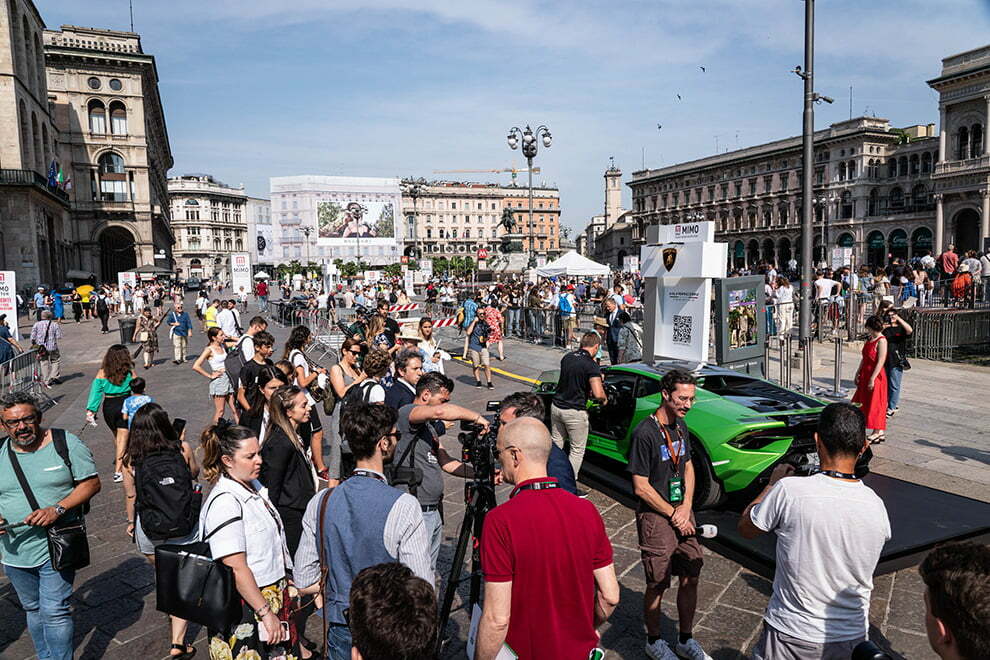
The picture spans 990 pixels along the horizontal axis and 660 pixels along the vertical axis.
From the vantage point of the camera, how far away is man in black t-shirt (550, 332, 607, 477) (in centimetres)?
578

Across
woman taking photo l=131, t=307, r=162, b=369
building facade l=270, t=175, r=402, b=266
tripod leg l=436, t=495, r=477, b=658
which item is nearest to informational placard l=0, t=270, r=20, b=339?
woman taking photo l=131, t=307, r=162, b=369

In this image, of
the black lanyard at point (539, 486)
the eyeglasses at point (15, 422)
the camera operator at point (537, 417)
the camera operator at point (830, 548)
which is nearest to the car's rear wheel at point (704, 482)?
the camera operator at point (537, 417)

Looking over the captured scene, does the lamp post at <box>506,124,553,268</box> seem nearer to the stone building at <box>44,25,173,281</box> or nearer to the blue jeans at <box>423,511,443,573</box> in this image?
the blue jeans at <box>423,511,443,573</box>

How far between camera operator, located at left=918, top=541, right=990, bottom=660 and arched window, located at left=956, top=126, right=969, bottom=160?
5918 cm

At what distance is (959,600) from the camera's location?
1.69 meters

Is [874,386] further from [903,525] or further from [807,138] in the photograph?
[807,138]

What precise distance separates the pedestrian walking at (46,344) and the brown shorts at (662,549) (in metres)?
14.1

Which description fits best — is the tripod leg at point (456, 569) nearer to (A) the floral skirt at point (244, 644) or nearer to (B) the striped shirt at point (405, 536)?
(B) the striped shirt at point (405, 536)

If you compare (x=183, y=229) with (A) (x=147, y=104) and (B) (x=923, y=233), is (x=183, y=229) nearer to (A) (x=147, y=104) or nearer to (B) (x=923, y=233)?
(A) (x=147, y=104)

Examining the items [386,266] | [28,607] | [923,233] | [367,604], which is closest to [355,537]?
[367,604]

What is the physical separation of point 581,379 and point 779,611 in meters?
3.24

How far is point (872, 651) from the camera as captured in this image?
1939 mm

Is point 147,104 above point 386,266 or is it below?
above

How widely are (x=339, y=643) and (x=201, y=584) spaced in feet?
2.52
